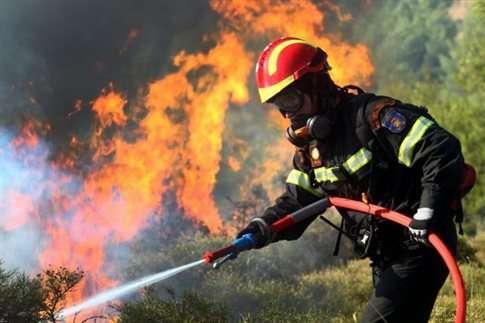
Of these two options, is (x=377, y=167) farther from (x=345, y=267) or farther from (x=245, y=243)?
(x=345, y=267)

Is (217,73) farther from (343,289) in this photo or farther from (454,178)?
(454,178)

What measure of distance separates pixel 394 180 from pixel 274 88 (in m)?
0.85

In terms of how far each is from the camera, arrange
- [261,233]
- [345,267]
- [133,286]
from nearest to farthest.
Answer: [261,233], [133,286], [345,267]

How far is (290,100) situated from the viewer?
3861mm

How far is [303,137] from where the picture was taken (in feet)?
12.5

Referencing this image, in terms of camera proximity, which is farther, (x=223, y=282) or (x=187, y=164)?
(x=187, y=164)

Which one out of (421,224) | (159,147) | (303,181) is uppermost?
(159,147)

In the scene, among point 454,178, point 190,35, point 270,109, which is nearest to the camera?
point 454,178

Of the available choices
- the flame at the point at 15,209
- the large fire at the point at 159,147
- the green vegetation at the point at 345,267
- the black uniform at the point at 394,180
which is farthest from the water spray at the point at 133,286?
the flame at the point at 15,209

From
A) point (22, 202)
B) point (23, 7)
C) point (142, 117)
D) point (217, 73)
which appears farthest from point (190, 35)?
point (22, 202)

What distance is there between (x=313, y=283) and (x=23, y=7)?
18.8 ft

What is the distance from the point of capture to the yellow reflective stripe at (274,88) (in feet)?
12.4

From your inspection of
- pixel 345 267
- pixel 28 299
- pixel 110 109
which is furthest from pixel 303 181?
pixel 110 109

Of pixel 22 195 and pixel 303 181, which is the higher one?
pixel 22 195
